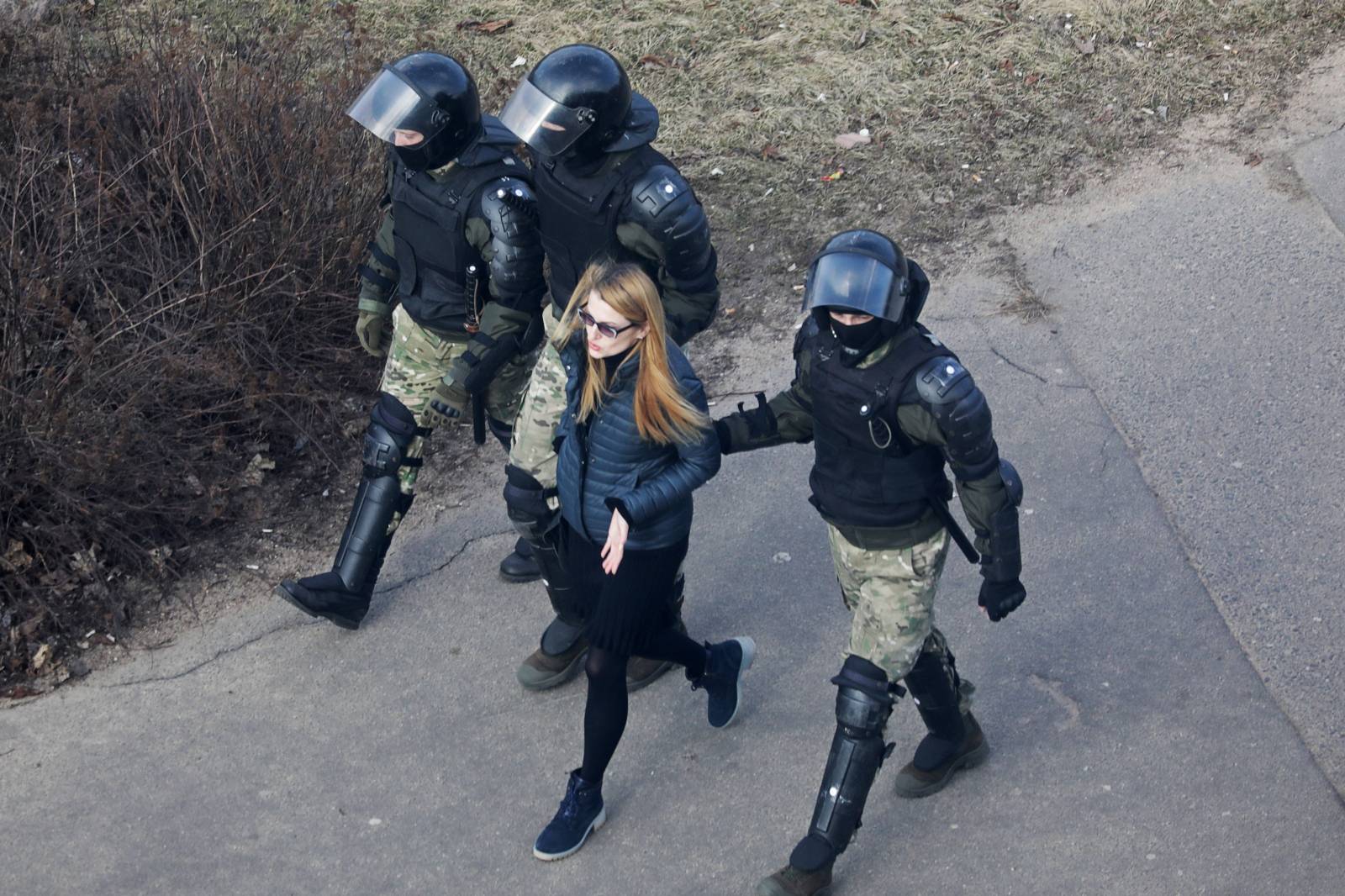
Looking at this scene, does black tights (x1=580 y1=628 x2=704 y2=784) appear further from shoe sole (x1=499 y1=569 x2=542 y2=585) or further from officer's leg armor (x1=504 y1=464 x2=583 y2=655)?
shoe sole (x1=499 y1=569 x2=542 y2=585)

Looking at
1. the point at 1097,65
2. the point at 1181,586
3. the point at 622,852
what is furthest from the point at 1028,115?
the point at 622,852

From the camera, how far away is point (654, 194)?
455cm

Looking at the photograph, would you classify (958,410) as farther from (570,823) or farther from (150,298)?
(150,298)

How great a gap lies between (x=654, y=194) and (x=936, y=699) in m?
1.81

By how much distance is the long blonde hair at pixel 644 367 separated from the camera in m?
3.87

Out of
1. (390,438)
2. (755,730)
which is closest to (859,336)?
(755,730)

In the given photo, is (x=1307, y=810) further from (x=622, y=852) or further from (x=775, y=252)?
(x=775, y=252)

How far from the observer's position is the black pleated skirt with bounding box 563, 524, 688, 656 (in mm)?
4098

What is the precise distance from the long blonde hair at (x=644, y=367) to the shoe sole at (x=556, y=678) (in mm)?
1362

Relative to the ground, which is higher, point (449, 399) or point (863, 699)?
point (449, 399)

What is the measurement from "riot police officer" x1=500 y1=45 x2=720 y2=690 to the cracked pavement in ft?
2.28

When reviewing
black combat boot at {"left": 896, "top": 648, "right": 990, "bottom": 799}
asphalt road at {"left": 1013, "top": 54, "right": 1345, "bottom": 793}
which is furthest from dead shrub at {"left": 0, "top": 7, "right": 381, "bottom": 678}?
asphalt road at {"left": 1013, "top": 54, "right": 1345, "bottom": 793}

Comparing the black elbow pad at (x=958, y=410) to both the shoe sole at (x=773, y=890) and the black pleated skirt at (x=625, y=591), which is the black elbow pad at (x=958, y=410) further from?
the shoe sole at (x=773, y=890)

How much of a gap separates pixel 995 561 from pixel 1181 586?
173cm
